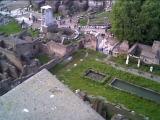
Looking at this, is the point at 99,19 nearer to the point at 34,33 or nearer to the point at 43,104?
the point at 34,33

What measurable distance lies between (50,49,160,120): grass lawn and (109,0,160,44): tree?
5947 millimetres

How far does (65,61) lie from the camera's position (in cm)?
3462

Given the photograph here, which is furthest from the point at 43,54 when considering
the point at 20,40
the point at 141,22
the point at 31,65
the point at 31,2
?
the point at 31,2

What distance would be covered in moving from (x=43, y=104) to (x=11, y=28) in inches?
1267

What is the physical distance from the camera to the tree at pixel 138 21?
116ft

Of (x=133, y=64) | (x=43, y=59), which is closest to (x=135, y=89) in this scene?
(x=133, y=64)

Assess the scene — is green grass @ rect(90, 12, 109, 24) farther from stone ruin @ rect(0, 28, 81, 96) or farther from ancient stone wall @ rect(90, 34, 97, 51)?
ancient stone wall @ rect(90, 34, 97, 51)

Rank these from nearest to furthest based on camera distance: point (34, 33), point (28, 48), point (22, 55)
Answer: point (22, 55) → point (28, 48) → point (34, 33)

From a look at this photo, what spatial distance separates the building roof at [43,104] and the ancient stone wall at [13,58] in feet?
51.6

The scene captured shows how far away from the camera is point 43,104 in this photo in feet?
48.5

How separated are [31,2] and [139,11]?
25.4 m

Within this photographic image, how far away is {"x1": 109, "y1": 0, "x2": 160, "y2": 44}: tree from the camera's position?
35.4 metres

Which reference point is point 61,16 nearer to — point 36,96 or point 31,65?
point 31,65

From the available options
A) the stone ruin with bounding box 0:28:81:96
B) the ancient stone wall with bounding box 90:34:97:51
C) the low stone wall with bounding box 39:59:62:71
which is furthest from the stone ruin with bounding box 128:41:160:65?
the low stone wall with bounding box 39:59:62:71
